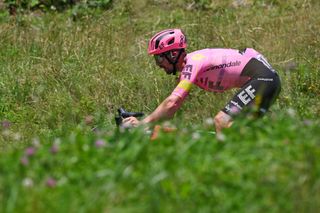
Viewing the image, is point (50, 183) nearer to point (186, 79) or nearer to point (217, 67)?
point (186, 79)

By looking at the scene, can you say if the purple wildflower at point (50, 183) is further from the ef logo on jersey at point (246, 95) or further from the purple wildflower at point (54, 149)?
the ef logo on jersey at point (246, 95)

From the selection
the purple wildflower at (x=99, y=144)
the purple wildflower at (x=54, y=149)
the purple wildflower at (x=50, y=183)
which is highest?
the purple wildflower at (x=54, y=149)

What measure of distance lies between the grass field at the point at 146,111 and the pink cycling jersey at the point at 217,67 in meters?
0.57

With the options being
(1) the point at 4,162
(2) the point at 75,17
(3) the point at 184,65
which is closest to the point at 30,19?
(2) the point at 75,17

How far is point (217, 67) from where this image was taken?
8.98 metres

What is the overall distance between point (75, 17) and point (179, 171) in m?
12.0

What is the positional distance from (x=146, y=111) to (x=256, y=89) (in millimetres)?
2923

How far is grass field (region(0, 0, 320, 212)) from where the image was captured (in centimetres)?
527

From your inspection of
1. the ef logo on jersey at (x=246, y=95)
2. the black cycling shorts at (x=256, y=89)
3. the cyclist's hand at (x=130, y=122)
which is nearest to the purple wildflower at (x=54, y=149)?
the cyclist's hand at (x=130, y=122)

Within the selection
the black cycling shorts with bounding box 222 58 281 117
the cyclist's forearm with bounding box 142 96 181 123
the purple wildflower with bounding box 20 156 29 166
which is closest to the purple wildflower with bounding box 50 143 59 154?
the purple wildflower with bounding box 20 156 29 166

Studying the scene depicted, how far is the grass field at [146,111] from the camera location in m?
5.27

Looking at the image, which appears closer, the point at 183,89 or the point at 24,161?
the point at 24,161

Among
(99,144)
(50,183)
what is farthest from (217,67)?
(50,183)

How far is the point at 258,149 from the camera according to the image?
18.8 ft
